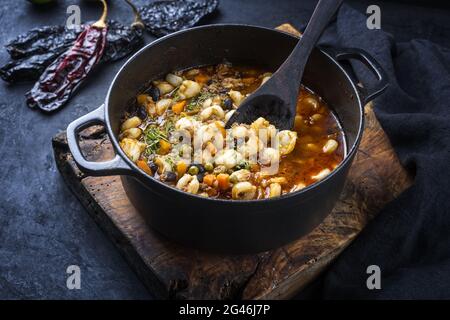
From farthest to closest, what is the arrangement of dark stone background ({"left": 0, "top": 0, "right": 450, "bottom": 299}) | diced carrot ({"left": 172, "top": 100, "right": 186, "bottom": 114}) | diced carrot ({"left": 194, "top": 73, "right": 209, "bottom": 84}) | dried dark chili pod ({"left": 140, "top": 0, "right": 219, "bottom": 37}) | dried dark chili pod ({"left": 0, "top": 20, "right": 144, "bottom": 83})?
dried dark chili pod ({"left": 140, "top": 0, "right": 219, "bottom": 37})
dried dark chili pod ({"left": 0, "top": 20, "right": 144, "bottom": 83})
diced carrot ({"left": 194, "top": 73, "right": 209, "bottom": 84})
diced carrot ({"left": 172, "top": 100, "right": 186, "bottom": 114})
dark stone background ({"left": 0, "top": 0, "right": 450, "bottom": 299})

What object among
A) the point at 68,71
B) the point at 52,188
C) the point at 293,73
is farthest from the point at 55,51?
the point at 293,73

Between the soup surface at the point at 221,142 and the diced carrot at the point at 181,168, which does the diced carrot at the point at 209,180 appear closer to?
the soup surface at the point at 221,142

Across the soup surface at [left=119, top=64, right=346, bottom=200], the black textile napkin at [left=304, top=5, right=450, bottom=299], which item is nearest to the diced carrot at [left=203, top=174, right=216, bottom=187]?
the soup surface at [left=119, top=64, right=346, bottom=200]

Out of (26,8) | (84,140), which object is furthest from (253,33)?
(26,8)

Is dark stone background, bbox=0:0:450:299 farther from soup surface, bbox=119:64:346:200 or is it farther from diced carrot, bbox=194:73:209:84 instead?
diced carrot, bbox=194:73:209:84

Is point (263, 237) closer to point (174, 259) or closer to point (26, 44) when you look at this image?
point (174, 259)

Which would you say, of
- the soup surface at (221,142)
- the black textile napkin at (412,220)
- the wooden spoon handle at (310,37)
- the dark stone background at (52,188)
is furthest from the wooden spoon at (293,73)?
the dark stone background at (52,188)
